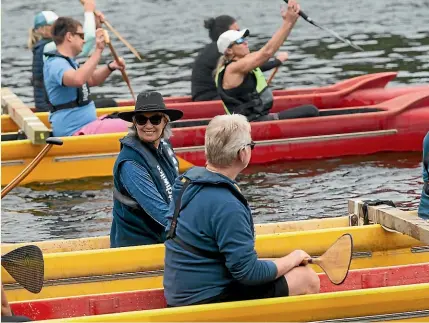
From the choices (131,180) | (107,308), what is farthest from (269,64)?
(107,308)

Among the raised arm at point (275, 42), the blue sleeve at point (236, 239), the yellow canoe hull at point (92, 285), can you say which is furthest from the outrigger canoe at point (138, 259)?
the raised arm at point (275, 42)

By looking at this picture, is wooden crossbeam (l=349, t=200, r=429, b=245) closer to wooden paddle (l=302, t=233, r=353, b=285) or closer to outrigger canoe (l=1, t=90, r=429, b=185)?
wooden paddle (l=302, t=233, r=353, b=285)

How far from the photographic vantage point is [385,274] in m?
7.42

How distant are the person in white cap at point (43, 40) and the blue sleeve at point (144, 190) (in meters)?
5.29

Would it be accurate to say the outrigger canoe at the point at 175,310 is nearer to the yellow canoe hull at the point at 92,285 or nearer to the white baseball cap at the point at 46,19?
the yellow canoe hull at the point at 92,285

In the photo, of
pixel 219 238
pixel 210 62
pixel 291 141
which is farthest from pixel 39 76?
pixel 219 238

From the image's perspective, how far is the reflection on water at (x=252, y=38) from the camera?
18.8 meters

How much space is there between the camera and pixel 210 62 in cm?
1389

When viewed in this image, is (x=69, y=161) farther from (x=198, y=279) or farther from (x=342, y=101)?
(x=198, y=279)

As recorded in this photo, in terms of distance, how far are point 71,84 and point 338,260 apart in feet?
19.7

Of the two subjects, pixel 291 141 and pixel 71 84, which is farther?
pixel 291 141

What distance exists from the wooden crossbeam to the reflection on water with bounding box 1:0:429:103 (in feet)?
31.4

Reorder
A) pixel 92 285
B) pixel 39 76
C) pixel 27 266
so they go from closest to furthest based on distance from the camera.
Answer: pixel 27 266 → pixel 92 285 → pixel 39 76

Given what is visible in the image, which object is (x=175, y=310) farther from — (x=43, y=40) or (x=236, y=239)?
(x=43, y=40)
